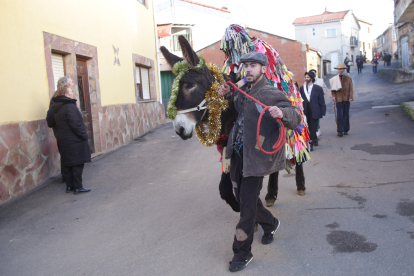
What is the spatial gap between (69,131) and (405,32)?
81.3 feet

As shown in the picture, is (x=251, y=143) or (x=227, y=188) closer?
(x=251, y=143)

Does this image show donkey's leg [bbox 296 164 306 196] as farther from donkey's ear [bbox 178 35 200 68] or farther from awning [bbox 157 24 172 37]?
awning [bbox 157 24 172 37]

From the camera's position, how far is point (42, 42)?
23.5ft

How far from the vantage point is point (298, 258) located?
10.9 feet

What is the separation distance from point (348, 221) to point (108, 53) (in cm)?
845

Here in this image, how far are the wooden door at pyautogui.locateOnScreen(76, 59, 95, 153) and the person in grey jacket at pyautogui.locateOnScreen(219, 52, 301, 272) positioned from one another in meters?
6.58

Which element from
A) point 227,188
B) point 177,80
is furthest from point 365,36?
point 177,80

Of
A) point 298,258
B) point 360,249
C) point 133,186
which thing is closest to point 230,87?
point 298,258

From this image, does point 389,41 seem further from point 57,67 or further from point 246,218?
point 246,218

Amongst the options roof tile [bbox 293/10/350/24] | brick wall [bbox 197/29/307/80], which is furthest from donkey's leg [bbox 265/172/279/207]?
roof tile [bbox 293/10/350/24]

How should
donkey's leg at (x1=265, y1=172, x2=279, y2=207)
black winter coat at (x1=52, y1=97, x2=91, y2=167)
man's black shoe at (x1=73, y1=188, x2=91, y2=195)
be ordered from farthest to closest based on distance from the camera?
1. man's black shoe at (x1=73, y1=188, x2=91, y2=195)
2. black winter coat at (x1=52, y1=97, x2=91, y2=167)
3. donkey's leg at (x1=265, y1=172, x2=279, y2=207)

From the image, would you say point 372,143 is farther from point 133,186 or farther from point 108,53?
point 108,53

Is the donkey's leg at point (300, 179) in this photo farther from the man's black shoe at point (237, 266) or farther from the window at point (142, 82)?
the window at point (142, 82)

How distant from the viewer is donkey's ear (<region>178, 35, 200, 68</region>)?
322 cm
